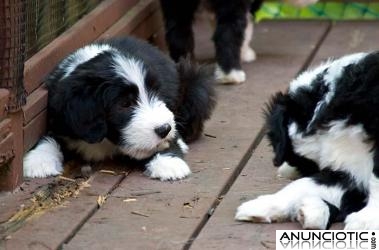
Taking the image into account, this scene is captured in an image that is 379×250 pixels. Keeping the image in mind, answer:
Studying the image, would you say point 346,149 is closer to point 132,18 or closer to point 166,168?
point 166,168

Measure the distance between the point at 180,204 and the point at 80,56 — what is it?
1.12 metres

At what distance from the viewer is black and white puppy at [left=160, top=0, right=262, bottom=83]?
6766 millimetres

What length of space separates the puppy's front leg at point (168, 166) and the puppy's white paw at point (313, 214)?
0.97 meters

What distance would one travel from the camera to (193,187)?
4809 mm

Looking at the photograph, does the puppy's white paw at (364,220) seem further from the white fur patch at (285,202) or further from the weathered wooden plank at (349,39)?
the weathered wooden plank at (349,39)

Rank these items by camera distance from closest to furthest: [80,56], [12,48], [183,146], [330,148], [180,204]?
[330,148], [180,204], [12,48], [80,56], [183,146]

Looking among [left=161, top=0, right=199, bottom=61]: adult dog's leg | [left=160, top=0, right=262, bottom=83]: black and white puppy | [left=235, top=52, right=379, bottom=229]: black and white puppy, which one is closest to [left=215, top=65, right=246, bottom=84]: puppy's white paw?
[left=160, top=0, right=262, bottom=83]: black and white puppy

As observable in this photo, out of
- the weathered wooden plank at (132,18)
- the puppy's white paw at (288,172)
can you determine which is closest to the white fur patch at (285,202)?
the puppy's white paw at (288,172)

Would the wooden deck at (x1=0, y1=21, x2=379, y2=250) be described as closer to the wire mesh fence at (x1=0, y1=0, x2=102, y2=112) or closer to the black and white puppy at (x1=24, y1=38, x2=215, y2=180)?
the black and white puppy at (x1=24, y1=38, x2=215, y2=180)

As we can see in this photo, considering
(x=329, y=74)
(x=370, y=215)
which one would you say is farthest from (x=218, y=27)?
(x=370, y=215)

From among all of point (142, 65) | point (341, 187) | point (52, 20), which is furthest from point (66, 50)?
point (341, 187)

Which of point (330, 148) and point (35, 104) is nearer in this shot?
point (330, 148)

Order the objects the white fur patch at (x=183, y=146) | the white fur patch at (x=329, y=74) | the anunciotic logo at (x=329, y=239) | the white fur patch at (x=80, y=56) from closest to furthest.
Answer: the anunciotic logo at (x=329, y=239)
the white fur patch at (x=329, y=74)
the white fur patch at (x=80, y=56)
the white fur patch at (x=183, y=146)

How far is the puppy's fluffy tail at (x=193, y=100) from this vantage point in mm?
5465
